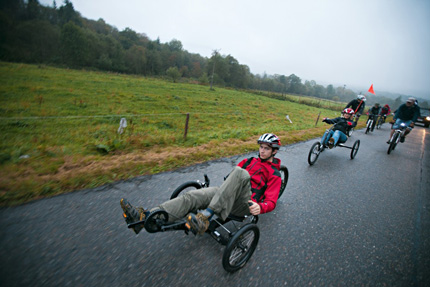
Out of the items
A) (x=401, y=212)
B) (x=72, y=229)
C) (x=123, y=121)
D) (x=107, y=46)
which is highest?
(x=107, y=46)

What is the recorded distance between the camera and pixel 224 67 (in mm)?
57969

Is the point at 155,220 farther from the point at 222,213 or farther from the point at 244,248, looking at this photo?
the point at 244,248

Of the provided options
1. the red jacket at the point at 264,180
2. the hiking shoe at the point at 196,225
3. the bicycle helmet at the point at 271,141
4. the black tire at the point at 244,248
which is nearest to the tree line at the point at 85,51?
the bicycle helmet at the point at 271,141

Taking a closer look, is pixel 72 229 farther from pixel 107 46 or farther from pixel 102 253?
pixel 107 46

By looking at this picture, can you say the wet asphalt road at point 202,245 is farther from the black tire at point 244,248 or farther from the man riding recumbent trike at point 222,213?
the man riding recumbent trike at point 222,213

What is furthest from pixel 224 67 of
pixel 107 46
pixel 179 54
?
pixel 107 46

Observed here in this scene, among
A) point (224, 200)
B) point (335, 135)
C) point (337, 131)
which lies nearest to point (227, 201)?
point (224, 200)

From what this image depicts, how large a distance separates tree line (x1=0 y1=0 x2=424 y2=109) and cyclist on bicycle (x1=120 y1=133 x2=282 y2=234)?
39.1 m

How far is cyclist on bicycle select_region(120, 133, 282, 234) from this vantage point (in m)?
2.04

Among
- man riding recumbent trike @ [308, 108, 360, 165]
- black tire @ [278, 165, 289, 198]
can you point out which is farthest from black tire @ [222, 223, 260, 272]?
man riding recumbent trike @ [308, 108, 360, 165]

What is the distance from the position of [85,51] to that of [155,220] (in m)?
59.1

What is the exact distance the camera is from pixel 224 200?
2145mm

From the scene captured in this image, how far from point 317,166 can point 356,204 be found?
182 cm

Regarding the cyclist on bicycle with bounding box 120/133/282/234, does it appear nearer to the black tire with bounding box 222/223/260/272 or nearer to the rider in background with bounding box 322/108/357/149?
the black tire with bounding box 222/223/260/272
